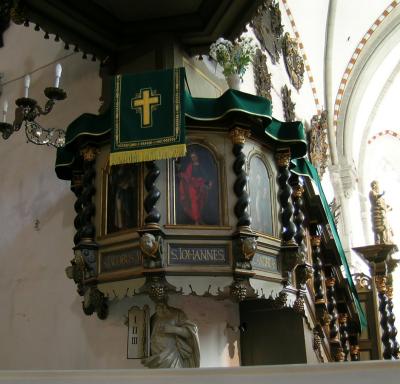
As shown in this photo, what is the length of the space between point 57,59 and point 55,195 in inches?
70.4

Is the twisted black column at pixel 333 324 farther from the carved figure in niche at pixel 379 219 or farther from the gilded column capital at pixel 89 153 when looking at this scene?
the gilded column capital at pixel 89 153

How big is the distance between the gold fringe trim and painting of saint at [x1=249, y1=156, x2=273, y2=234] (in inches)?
29.4

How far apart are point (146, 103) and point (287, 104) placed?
4.99 meters

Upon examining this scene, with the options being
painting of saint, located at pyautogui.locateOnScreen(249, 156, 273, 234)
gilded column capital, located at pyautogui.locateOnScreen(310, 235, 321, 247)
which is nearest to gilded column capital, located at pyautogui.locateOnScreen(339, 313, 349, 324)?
gilded column capital, located at pyautogui.locateOnScreen(310, 235, 321, 247)

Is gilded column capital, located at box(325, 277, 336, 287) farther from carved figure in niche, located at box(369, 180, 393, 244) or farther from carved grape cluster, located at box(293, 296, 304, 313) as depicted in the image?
carved figure in niche, located at box(369, 180, 393, 244)

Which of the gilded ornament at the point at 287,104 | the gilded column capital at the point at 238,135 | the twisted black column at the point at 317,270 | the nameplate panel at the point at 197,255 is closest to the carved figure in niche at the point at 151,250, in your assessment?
the nameplate panel at the point at 197,255

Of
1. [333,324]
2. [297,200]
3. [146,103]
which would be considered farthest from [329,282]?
[146,103]

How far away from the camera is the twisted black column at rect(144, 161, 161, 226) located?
448cm

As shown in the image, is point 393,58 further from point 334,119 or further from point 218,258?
point 218,258

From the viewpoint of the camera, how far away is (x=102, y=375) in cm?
192

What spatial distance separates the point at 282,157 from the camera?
208 inches

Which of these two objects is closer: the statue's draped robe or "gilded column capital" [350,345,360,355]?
the statue's draped robe

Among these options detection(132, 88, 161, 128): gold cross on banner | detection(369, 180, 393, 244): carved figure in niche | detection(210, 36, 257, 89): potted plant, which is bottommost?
detection(132, 88, 161, 128): gold cross on banner

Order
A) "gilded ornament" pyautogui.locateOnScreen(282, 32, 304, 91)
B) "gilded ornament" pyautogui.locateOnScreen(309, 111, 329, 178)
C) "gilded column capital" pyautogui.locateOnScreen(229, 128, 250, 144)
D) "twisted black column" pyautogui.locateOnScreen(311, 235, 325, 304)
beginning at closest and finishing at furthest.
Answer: "gilded column capital" pyautogui.locateOnScreen(229, 128, 250, 144)
"twisted black column" pyautogui.locateOnScreen(311, 235, 325, 304)
"gilded ornament" pyautogui.locateOnScreen(282, 32, 304, 91)
"gilded ornament" pyautogui.locateOnScreen(309, 111, 329, 178)
